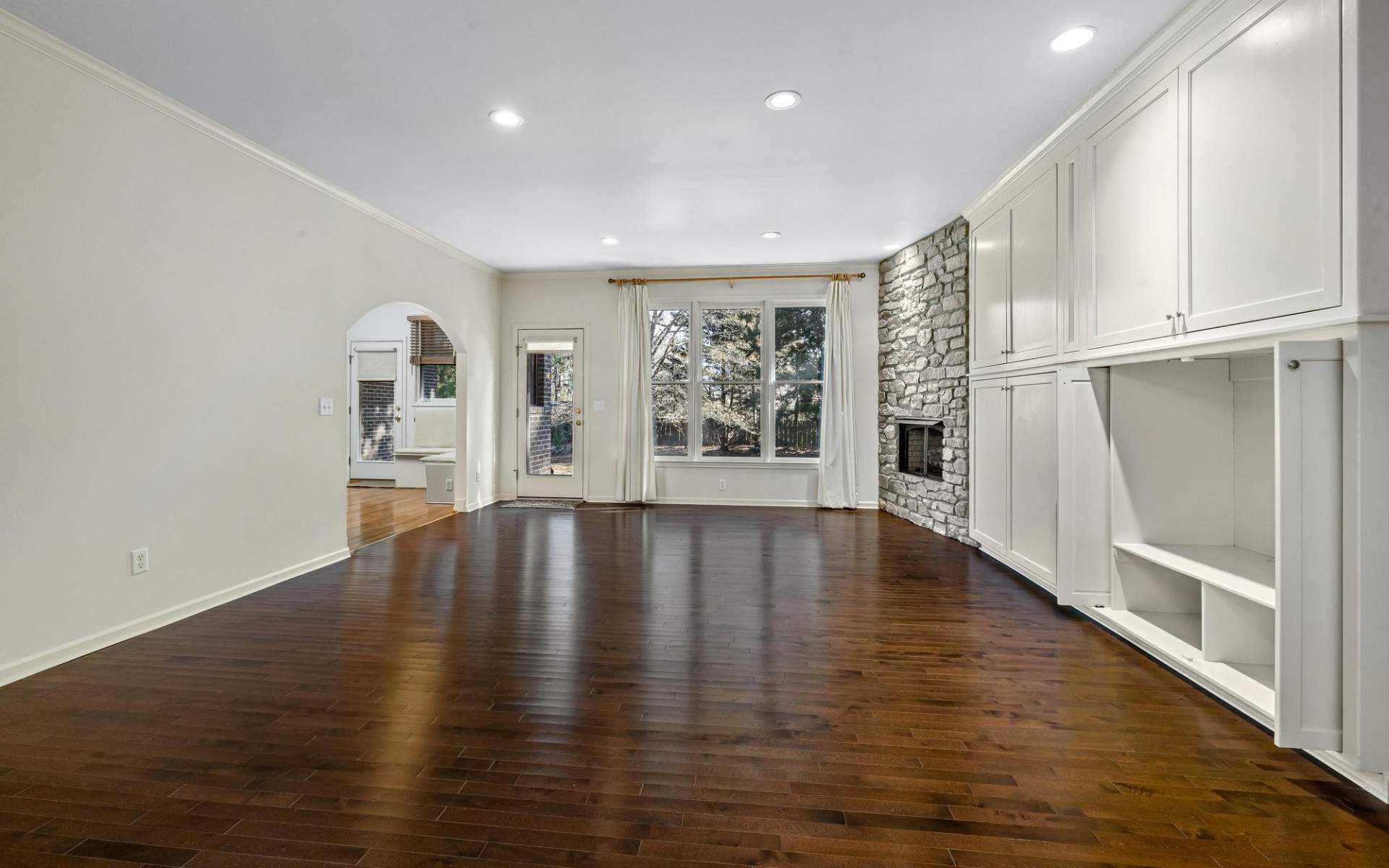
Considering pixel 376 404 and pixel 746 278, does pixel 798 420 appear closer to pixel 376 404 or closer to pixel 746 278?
pixel 746 278

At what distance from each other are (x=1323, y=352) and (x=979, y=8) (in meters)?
1.74

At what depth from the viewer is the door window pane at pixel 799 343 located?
22.7 ft

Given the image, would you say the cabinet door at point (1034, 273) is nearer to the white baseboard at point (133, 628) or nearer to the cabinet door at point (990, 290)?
the cabinet door at point (990, 290)

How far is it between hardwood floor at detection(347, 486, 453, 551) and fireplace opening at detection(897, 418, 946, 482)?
4.84 metres

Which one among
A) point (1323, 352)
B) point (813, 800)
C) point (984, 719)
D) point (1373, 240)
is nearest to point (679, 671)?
point (813, 800)

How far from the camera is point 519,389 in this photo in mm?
7320

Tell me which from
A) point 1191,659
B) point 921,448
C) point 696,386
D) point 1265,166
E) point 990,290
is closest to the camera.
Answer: point 1265,166

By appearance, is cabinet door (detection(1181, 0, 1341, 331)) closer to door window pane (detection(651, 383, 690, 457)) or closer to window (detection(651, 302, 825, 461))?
window (detection(651, 302, 825, 461))

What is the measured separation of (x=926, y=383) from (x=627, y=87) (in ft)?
12.7

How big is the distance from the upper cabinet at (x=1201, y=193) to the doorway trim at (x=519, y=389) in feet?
15.8

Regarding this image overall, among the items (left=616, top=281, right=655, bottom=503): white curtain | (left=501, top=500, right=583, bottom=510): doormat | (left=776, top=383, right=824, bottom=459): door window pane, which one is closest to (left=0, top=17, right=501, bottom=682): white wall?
(left=501, top=500, right=583, bottom=510): doormat

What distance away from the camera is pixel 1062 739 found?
6.81ft

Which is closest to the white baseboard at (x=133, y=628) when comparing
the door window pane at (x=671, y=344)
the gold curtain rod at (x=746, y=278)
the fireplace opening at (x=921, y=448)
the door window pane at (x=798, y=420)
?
the door window pane at (x=671, y=344)

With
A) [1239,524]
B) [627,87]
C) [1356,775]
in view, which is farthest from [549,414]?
→ [1356,775]
